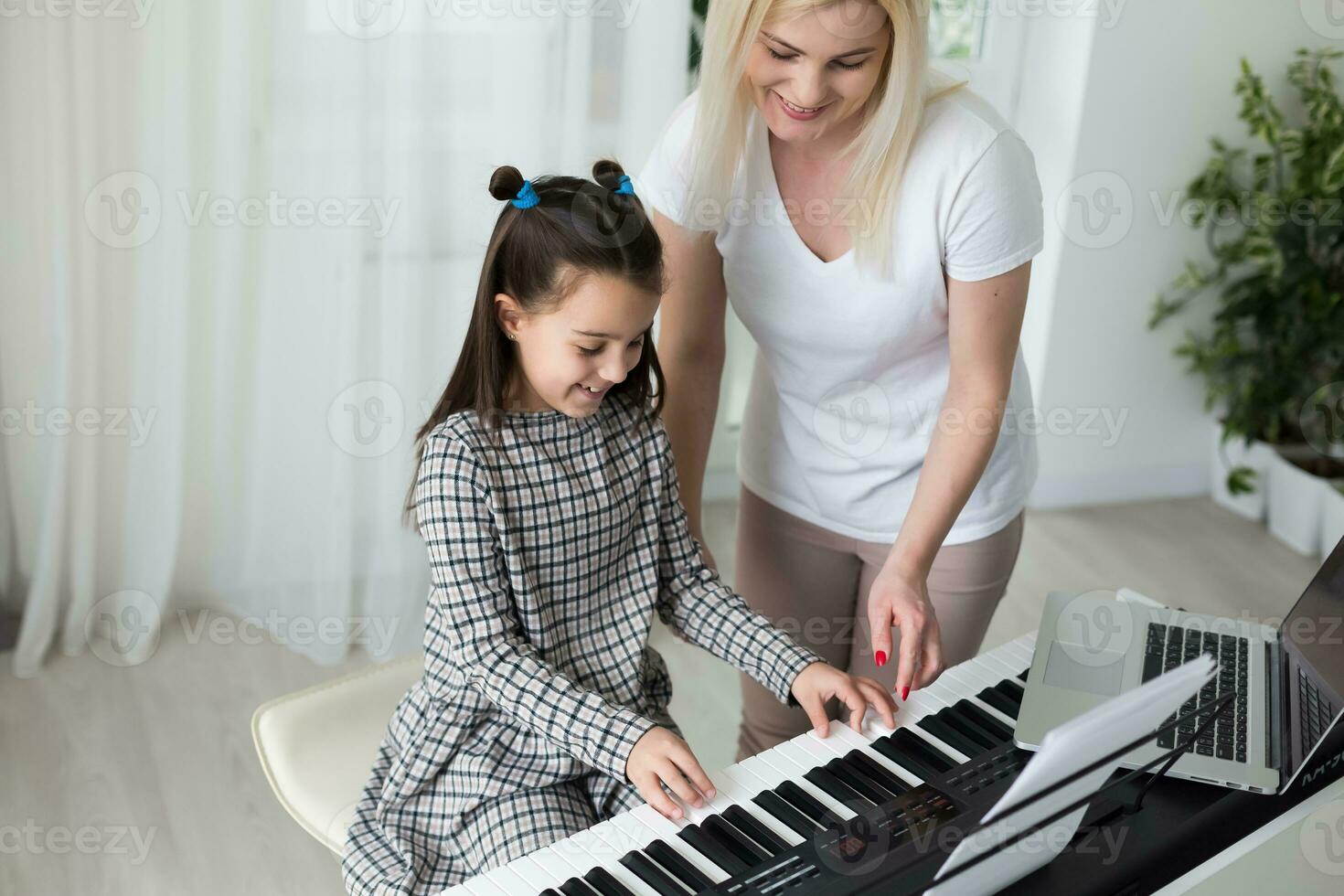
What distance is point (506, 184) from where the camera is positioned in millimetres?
1347

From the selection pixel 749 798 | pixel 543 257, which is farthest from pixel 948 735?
pixel 543 257

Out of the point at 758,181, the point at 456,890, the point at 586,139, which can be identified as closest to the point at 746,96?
the point at 758,181

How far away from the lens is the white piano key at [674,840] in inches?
44.0

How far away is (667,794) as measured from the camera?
1220 mm

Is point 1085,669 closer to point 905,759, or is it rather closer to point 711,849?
point 905,759

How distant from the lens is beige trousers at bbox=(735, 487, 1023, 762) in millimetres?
1668

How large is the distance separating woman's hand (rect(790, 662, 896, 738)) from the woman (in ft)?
0.12

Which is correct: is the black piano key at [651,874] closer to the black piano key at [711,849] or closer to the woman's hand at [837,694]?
the black piano key at [711,849]

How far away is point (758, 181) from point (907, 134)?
0.20 m

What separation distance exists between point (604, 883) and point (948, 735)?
15.9 inches

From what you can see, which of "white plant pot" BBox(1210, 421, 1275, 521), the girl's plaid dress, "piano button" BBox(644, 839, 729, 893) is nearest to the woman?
the girl's plaid dress

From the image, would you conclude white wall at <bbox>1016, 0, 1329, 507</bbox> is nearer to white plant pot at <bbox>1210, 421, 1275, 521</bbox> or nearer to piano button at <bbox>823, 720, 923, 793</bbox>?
white plant pot at <bbox>1210, 421, 1275, 521</bbox>

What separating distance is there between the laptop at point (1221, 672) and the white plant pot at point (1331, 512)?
207 centimetres

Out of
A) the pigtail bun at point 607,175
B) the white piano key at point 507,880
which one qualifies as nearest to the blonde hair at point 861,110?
the pigtail bun at point 607,175
